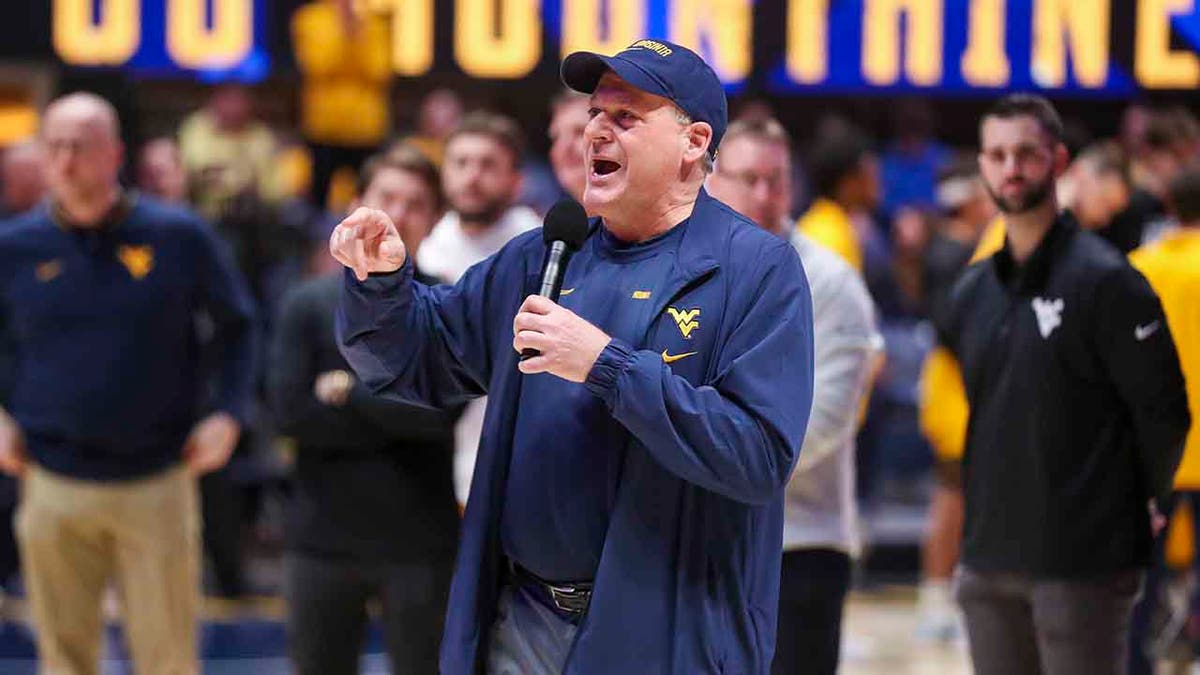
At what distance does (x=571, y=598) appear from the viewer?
152 inches

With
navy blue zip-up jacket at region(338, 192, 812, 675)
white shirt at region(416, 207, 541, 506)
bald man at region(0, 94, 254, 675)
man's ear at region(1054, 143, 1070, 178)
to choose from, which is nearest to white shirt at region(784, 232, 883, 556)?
man's ear at region(1054, 143, 1070, 178)

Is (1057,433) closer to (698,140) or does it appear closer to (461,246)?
(698,140)

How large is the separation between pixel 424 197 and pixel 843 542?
68.0 inches

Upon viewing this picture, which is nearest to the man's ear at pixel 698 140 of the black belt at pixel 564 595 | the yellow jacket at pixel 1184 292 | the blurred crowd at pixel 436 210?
the black belt at pixel 564 595

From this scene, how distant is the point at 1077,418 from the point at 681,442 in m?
2.04

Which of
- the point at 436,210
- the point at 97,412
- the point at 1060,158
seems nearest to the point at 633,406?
the point at 1060,158

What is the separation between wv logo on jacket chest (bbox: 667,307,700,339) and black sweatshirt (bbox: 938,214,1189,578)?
1.80m

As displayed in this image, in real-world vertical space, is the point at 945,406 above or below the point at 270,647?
above

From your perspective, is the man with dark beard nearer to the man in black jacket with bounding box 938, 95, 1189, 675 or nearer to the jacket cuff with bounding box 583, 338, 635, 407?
the man in black jacket with bounding box 938, 95, 1189, 675

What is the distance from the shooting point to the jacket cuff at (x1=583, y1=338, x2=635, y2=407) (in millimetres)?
3586

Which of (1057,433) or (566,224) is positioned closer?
(566,224)

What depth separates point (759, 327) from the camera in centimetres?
378

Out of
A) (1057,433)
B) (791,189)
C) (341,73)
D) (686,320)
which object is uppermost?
(341,73)

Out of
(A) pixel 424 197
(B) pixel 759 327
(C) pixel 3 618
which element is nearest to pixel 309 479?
(A) pixel 424 197
